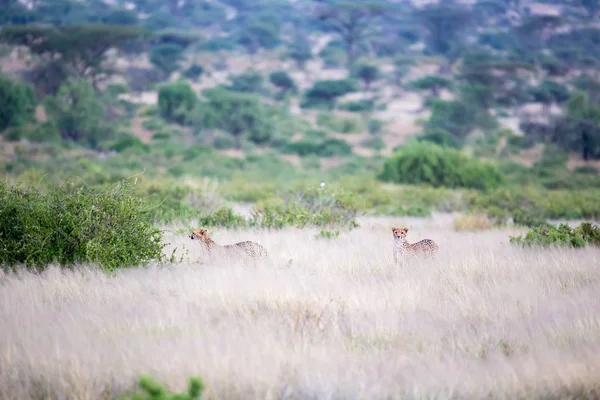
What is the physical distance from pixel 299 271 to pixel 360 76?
1975 inches

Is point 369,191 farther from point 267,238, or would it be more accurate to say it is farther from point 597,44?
point 597,44

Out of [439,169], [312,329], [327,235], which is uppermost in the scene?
[312,329]

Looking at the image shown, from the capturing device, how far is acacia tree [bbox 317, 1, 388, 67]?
222ft

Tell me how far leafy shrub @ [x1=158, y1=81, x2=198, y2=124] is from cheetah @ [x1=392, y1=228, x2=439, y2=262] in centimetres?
3595

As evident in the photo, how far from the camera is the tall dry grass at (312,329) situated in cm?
445

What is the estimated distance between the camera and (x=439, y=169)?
83.6 ft

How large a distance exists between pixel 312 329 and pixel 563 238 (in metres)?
4.93

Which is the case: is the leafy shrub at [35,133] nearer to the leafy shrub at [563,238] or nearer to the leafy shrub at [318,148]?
the leafy shrub at [318,148]

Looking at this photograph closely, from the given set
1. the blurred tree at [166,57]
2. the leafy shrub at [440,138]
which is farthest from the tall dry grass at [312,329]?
the blurred tree at [166,57]

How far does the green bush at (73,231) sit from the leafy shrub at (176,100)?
117ft

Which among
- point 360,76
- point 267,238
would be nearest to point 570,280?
point 267,238

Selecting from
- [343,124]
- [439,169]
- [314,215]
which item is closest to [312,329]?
[314,215]

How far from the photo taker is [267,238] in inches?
375

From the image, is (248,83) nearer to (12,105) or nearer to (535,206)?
(12,105)
